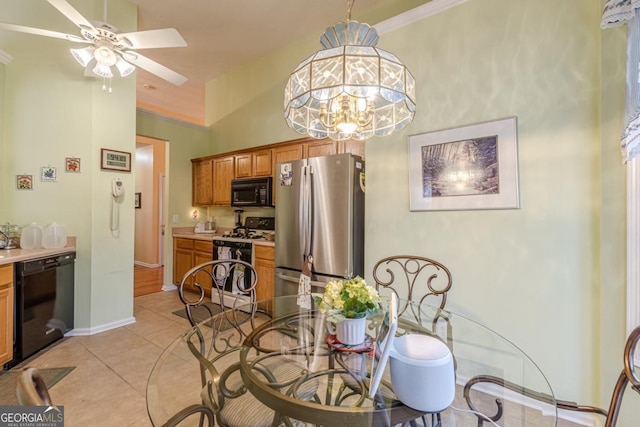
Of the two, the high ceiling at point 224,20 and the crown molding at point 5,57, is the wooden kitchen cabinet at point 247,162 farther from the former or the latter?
the crown molding at point 5,57

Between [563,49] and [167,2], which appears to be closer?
[563,49]

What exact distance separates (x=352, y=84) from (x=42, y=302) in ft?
10.4

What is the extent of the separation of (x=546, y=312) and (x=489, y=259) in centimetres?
44

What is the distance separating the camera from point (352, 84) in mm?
1217

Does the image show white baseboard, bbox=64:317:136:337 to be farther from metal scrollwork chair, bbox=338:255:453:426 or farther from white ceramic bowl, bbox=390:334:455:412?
white ceramic bowl, bbox=390:334:455:412

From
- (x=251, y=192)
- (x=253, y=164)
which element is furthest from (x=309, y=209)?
(x=253, y=164)

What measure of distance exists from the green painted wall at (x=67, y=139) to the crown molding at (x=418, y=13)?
2.80 m

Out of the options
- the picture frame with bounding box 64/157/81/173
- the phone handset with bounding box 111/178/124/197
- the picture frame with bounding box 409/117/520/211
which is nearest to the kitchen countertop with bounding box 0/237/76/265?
the phone handset with bounding box 111/178/124/197

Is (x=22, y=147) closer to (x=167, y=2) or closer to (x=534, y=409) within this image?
(x=167, y=2)

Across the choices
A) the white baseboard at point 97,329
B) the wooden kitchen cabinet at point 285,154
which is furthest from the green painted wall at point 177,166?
the wooden kitchen cabinet at point 285,154

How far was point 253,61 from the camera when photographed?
4.54 m

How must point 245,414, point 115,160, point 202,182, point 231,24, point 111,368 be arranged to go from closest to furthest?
point 245,414 < point 111,368 < point 115,160 < point 231,24 < point 202,182

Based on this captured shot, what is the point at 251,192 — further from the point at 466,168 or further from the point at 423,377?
the point at 423,377

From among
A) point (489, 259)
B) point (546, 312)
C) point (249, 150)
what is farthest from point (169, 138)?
point (546, 312)
